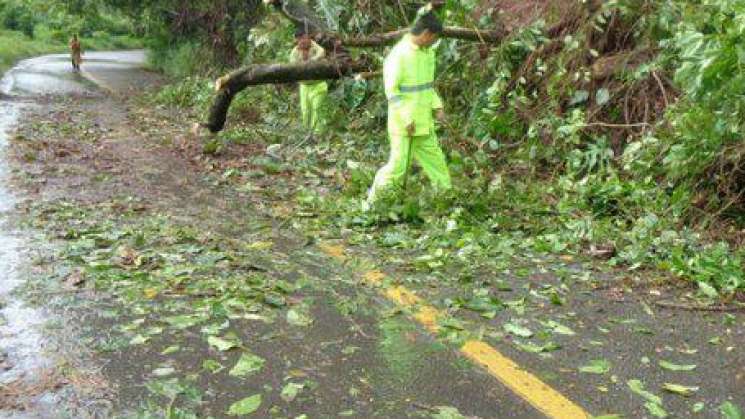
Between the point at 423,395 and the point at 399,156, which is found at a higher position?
the point at 399,156

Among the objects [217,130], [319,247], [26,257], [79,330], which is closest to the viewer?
[79,330]

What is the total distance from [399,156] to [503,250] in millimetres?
1725

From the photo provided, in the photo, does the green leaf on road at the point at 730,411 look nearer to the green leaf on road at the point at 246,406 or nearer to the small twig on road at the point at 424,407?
the small twig on road at the point at 424,407

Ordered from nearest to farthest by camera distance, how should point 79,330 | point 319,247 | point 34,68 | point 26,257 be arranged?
point 79,330
point 26,257
point 319,247
point 34,68

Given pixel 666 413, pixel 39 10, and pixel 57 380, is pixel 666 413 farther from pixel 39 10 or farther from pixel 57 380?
pixel 39 10

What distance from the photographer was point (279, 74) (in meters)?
10.7

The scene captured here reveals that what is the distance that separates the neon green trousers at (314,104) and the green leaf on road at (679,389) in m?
8.16

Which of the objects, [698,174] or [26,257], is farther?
[698,174]

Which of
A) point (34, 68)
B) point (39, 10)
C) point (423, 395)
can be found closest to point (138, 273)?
point (423, 395)

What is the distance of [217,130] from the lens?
1169cm

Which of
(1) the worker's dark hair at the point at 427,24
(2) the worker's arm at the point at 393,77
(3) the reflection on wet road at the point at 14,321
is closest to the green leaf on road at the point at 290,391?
(3) the reflection on wet road at the point at 14,321

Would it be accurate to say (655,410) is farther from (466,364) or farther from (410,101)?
(410,101)

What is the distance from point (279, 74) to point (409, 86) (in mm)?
3742

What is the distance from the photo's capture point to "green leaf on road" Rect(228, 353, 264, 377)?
12.9 feet
